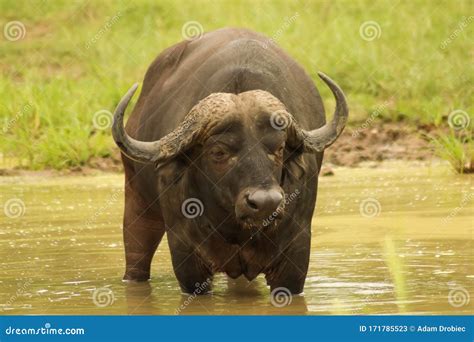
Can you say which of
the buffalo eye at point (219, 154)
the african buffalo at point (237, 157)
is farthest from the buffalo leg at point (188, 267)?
the buffalo eye at point (219, 154)

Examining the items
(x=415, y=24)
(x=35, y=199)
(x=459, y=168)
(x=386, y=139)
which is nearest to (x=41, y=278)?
(x=35, y=199)

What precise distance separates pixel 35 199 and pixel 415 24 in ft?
28.1

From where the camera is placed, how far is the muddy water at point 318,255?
8.81 metres

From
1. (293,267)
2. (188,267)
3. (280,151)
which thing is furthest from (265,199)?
(188,267)

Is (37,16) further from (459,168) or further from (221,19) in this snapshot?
(459,168)

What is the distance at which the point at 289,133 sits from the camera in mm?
8438

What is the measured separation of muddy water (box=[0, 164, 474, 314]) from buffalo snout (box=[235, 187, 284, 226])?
0.82 meters

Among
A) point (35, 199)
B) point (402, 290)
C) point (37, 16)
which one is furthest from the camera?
point (37, 16)

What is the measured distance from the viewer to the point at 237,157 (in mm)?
8180

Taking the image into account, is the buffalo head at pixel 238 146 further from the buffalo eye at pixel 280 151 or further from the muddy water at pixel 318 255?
the muddy water at pixel 318 255

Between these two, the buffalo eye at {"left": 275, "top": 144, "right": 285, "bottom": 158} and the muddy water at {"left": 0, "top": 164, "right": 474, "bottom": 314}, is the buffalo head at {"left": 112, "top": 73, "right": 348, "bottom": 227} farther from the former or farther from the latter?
the muddy water at {"left": 0, "top": 164, "right": 474, "bottom": 314}

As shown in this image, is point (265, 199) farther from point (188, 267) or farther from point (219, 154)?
point (188, 267)

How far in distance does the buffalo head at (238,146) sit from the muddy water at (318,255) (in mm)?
917

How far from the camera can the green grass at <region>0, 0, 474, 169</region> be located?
701 inches
